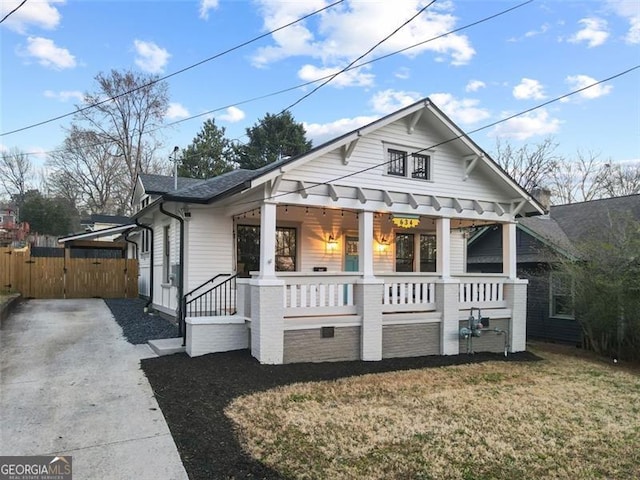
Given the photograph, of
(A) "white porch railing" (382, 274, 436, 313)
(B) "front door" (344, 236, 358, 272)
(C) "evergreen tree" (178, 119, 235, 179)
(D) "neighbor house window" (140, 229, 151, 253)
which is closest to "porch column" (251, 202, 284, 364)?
(A) "white porch railing" (382, 274, 436, 313)

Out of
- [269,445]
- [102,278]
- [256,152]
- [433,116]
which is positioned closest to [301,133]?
[256,152]

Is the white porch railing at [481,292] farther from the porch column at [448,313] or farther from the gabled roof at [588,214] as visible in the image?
the gabled roof at [588,214]

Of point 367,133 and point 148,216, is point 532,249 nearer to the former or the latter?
point 367,133

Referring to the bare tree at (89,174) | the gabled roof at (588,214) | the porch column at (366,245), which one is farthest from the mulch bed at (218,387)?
the bare tree at (89,174)

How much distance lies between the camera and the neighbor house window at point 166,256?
11648mm

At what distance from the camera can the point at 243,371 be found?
22.3ft

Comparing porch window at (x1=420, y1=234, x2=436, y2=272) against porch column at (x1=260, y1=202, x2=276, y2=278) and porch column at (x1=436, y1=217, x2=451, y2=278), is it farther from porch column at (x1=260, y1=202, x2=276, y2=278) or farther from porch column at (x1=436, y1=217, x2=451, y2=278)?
porch column at (x1=260, y1=202, x2=276, y2=278)

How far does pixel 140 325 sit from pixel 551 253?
1151cm

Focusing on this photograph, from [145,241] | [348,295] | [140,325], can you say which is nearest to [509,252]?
[348,295]

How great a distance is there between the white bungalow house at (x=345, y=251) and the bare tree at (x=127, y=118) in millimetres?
19232

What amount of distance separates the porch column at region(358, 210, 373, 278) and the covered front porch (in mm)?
20

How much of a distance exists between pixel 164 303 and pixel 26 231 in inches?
815

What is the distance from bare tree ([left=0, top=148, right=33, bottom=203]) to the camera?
1351 inches

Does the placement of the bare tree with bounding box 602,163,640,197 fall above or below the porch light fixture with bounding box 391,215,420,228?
above
